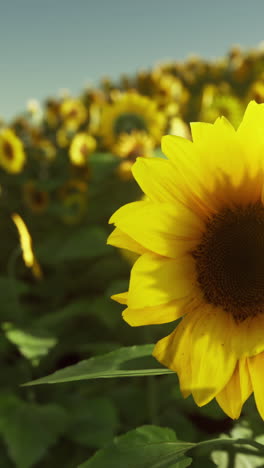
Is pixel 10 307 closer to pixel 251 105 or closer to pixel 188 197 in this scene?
pixel 188 197

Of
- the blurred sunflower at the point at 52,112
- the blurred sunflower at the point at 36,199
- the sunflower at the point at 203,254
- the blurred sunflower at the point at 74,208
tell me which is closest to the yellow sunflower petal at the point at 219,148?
the sunflower at the point at 203,254

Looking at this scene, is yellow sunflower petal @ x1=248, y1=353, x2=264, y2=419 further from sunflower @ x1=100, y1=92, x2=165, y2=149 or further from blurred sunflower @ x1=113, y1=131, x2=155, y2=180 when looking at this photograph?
sunflower @ x1=100, y1=92, x2=165, y2=149

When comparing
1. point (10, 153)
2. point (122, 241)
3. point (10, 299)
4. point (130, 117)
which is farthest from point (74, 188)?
point (122, 241)

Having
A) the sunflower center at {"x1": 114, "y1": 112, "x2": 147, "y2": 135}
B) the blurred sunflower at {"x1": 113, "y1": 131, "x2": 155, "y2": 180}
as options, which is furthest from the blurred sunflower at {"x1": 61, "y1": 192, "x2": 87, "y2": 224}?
the sunflower center at {"x1": 114, "y1": 112, "x2": 147, "y2": 135}

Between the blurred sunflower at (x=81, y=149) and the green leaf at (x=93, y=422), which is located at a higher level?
the blurred sunflower at (x=81, y=149)

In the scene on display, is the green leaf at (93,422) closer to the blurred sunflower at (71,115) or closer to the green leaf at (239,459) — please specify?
the green leaf at (239,459)

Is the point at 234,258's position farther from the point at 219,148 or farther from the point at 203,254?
the point at 219,148
